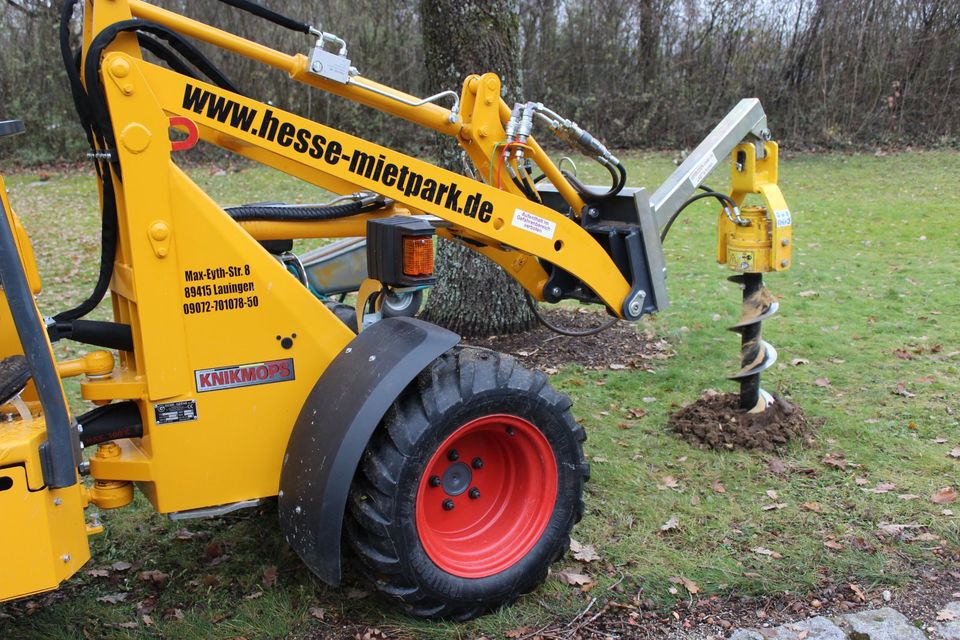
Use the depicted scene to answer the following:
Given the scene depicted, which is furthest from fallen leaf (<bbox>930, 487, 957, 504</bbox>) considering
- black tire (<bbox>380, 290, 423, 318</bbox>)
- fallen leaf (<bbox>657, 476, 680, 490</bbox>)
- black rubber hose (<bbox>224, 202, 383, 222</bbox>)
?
black rubber hose (<bbox>224, 202, 383, 222</bbox>)

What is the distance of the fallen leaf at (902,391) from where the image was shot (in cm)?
544

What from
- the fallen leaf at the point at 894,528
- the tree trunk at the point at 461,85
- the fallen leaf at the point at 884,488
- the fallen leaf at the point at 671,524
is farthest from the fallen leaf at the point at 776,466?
the tree trunk at the point at 461,85

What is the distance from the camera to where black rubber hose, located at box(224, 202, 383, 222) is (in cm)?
358

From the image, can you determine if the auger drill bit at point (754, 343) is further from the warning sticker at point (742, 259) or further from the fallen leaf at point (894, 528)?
the fallen leaf at point (894, 528)

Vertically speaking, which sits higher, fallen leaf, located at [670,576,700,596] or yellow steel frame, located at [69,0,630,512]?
yellow steel frame, located at [69,0,630,512]

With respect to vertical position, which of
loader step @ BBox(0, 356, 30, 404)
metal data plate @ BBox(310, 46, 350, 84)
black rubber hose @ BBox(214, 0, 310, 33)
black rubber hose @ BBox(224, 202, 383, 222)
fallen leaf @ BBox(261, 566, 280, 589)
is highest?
black rubber hose @ BBox(214, 0, 310, 33)

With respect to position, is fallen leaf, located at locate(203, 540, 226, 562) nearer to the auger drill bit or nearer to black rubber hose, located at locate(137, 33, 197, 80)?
black rubber hose, located at locate(137, 33, 197, 80)

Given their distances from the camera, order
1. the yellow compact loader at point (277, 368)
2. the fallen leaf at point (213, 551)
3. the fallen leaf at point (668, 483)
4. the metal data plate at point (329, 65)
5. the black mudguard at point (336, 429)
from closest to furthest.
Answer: the yellow compact loader at point (277, 368)
the black mudguard at point (336, 429)
the metal data plate at point (329, 65)
the fallen leaf at point (213, 551)
the fallen leaf at point (668, 483)

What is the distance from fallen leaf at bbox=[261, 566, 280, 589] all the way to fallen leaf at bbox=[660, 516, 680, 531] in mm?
1712

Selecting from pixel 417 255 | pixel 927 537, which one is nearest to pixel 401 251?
pixel 417 255

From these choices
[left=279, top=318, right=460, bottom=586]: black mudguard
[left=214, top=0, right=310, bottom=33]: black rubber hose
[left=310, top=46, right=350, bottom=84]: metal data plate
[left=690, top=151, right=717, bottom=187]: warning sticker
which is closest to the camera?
[left=279, top=318, right=460, bottom=586]: black mudguard

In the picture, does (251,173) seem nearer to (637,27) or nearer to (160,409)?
(637,27)

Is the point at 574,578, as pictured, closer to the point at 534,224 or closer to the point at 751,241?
the point at 534,224

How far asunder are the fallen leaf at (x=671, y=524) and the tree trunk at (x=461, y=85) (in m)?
2.69
